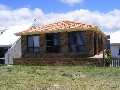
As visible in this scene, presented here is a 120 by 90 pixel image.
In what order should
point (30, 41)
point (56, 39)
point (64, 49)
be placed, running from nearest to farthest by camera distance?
point (64, 49) → point (56, 39) → point (30, 41)

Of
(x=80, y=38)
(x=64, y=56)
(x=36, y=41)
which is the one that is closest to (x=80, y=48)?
(x=80, y=38)

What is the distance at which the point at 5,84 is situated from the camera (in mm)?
13945

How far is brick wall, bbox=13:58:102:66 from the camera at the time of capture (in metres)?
25.3

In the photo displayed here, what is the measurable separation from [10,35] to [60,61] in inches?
539

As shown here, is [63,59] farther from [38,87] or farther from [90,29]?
[38,87]

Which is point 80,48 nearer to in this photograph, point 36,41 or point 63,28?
point 63,28

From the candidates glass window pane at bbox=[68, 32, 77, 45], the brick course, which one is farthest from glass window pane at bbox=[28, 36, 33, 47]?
glass window pane at bbox=[68, 32, 77, 45]

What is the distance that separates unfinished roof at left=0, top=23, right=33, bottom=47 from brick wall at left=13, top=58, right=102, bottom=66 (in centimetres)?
758

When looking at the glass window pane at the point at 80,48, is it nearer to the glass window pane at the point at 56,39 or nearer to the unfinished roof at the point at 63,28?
the unfinished roof at the point at 63,28

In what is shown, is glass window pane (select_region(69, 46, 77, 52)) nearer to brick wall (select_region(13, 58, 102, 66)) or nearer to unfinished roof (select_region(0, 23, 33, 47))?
brick wall (select_region(13, 58, 102, 66))

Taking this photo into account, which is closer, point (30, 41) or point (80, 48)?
point (80, 48)

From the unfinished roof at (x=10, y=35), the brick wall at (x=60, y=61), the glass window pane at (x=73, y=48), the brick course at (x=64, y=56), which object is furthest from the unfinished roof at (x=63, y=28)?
the unfinished roof at (x=10, y=35)

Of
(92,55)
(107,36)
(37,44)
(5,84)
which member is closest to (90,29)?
(92,55)

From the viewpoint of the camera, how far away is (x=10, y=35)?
38938 mm
